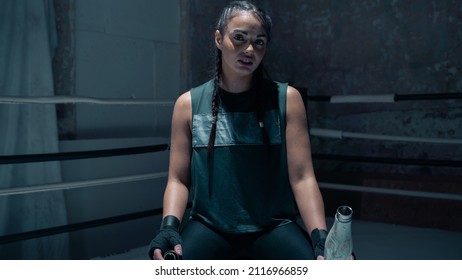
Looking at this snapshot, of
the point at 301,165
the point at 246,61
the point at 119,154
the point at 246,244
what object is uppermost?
the point at 246,61

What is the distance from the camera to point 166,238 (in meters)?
1.19

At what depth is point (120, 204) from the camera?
272 centimetres

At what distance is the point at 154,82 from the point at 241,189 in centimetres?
175

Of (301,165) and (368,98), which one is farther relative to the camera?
(368,98)

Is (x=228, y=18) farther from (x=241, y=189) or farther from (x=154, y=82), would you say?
(x=154, y=82)

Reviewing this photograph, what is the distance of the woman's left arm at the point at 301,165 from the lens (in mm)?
1299

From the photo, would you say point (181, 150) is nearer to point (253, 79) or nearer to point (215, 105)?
point (215, 105)

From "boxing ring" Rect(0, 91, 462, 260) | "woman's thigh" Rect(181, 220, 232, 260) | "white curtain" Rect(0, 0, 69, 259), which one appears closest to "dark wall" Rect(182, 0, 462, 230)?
"boxing ring" Rect(0, 91, 462, 260)

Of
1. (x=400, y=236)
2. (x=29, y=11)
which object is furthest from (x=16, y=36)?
(x=400, y=236)

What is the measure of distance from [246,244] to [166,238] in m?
0.24

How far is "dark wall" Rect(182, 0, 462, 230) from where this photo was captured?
2705 mm

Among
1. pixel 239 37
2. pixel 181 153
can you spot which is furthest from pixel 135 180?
pixel 239 37

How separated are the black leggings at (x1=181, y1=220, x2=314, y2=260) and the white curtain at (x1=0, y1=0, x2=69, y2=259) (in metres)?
1.28

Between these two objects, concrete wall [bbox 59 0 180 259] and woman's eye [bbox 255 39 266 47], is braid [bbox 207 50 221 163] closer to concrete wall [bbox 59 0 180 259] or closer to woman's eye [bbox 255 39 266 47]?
woman's eye [bbox 255 39 266 47]
